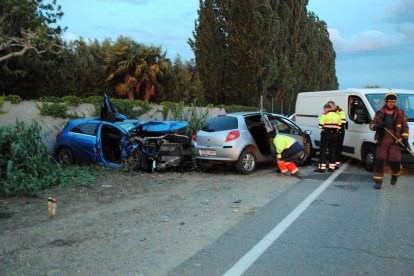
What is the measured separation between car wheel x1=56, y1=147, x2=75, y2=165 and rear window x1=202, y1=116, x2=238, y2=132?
3794 mm

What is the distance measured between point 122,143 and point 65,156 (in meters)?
2.08

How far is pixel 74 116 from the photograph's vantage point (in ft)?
47.4

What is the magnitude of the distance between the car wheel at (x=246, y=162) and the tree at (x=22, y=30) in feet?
59.0

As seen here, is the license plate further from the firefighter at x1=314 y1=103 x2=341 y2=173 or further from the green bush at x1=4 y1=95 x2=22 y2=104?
the green bush at x1=4 y1=95 x2=22 y2=104

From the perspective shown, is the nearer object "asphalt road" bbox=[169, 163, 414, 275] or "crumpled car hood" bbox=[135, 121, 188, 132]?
"asphalt road" bbox=[169, 163, 414, 275]

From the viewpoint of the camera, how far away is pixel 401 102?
1173 centimetres

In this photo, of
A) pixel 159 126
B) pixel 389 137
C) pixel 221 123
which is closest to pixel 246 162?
pixel 221 123

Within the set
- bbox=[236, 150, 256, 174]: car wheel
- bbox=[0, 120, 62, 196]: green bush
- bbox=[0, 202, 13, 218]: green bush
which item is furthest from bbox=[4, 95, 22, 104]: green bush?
bbox=[236, 150, 256, 174]: car wheel

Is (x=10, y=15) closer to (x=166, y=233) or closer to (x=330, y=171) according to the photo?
(x=330, y=171)

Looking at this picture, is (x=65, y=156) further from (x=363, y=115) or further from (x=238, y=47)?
(x=238, y=47)

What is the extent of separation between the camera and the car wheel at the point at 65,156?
481 inches

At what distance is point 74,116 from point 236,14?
14877 millimetres

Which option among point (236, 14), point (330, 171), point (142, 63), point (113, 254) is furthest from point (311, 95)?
point (142, 63)

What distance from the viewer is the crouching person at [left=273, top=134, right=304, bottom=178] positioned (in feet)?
35.4
